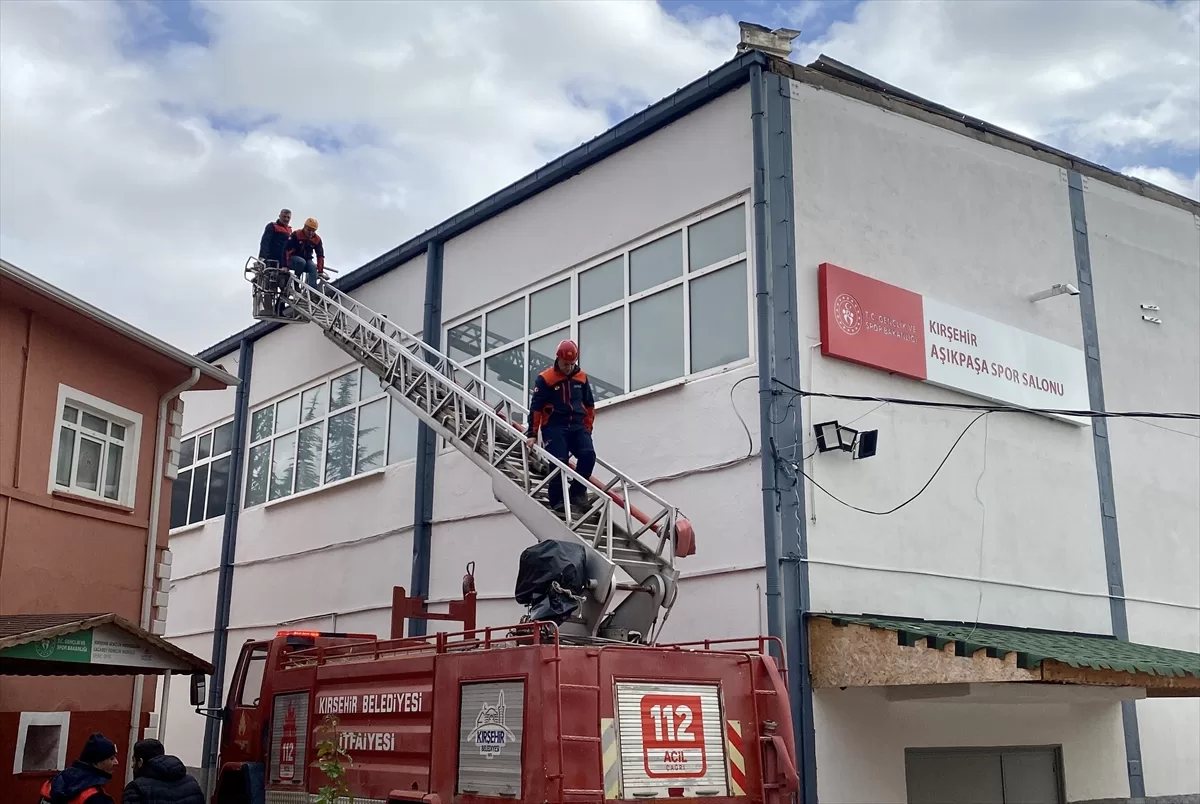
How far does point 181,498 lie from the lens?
2555 cm

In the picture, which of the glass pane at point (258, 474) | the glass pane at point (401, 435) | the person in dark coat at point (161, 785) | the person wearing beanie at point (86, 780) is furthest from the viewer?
the glass pane at point (258, 474)

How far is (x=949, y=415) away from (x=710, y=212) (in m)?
3.82

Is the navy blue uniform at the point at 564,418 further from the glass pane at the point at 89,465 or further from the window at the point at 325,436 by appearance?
the window at the point at 325,436

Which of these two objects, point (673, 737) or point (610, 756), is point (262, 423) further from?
point (610, 756)

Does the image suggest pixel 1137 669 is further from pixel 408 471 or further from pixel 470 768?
pixel 408 471

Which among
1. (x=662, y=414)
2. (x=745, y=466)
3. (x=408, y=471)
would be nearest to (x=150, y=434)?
(x=408, y=471)

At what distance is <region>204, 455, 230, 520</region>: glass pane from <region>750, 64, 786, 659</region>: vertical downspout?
14242mm

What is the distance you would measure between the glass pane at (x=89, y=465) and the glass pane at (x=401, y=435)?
5.51 meters

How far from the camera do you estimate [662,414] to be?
14.2 m

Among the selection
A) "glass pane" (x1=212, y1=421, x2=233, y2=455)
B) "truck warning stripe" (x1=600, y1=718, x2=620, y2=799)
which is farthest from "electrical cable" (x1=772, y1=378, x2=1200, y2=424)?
"glass pane" (x1=212, y1=421, x2=233, y2=455)

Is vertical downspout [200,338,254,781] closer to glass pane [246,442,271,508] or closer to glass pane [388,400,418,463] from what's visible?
glass pane [246,442,271,508]

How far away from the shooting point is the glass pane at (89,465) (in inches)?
529

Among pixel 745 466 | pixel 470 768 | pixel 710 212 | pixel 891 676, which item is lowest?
pixel 470 768

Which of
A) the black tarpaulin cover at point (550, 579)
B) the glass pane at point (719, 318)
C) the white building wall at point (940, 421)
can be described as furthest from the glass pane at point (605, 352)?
the black tarpaulin cover at point (550, 579)
